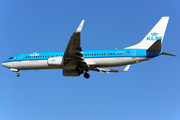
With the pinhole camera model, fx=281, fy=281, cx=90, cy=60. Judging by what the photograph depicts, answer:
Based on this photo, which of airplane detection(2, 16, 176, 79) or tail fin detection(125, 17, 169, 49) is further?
tail fin detection(125, 17, 169, 49)

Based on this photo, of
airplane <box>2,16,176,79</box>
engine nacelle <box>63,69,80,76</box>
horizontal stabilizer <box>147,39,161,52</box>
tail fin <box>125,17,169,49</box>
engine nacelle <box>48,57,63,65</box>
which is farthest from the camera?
engine nacelle <box>63,69,80,76</box>

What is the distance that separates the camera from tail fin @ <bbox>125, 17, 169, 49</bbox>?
37.3 m

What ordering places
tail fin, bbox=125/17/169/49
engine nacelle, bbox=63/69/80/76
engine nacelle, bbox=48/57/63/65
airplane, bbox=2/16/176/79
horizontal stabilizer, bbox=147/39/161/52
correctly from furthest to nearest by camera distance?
engine nacelle, bbox=63/69/80/76
tail fin, bbox=125/17/169/49
engine nacelle, bbox=48/57/63/65
airplane, bbox=2/16/176/79
horizontal stabilizer, bbox=147/39/161/52

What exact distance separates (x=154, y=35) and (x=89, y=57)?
9.27m

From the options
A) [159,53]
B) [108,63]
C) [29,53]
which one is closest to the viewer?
[159,53]

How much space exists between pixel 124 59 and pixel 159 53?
4444 mm

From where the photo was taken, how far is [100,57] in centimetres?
3634

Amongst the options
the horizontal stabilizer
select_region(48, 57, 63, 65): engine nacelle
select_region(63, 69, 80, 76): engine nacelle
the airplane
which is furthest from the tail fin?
select_region(48, 57, 63, 65): engine nacelle

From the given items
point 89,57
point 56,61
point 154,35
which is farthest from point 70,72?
point 154,35

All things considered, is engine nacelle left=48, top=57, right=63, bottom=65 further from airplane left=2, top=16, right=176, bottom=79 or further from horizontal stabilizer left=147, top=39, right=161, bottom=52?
horizontal stabilizer left=147, top=39, right=161, bottom=52

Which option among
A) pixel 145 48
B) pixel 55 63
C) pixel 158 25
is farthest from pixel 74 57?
pixel 158 25

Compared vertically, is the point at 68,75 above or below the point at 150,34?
below

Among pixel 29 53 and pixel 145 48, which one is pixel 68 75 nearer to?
pixel 29 53

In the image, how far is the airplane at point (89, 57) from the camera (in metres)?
34.5
